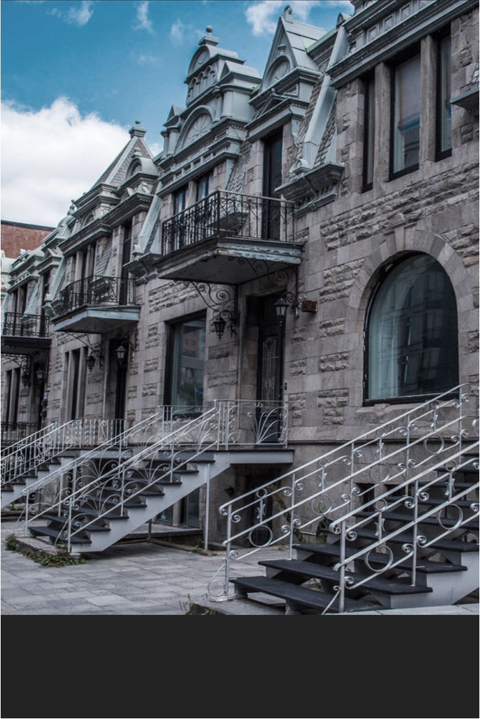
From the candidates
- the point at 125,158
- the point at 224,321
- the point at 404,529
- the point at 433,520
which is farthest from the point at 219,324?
the point at 125,158

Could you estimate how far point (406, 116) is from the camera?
11945 mm

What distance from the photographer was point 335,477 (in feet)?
39.9

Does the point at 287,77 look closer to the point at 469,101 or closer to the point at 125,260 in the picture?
the point at 469,101

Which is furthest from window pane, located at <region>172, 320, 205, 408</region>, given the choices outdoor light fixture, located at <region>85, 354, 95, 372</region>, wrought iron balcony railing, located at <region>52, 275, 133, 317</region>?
outdoor light fixture, located at <region>85, 354, 95, 372</region>

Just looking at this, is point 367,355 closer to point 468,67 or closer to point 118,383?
point 468,67

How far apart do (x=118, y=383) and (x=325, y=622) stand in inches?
620

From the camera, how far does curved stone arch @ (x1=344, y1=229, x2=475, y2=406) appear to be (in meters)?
10.1

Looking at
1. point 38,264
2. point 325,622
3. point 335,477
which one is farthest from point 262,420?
point 38,264

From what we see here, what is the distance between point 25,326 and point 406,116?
63.2ft

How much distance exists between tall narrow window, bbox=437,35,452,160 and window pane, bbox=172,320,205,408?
733 centimetres

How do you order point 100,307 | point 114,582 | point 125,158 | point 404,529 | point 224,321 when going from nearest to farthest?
point 404,529
point 114,582
point 224,321
point 100,307
point 125,158

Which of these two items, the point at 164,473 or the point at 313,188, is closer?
the point at 313,188

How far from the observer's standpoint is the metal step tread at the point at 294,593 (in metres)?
6.95

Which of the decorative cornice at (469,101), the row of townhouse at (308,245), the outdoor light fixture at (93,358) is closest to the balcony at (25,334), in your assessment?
the outdoor light fixture at (93,358)
